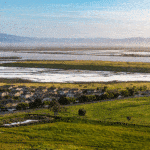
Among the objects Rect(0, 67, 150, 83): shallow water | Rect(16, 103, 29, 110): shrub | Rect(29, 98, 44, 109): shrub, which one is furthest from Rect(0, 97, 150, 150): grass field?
Rect(0, 67, 150, 83): shallow water

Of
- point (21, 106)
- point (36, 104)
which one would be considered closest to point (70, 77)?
point (36, 104)

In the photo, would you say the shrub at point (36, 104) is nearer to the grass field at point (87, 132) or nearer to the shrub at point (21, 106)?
the shrub at point (21, 106)

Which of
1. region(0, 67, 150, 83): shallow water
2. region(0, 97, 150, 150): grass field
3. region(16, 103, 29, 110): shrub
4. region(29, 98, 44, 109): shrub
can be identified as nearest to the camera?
region(0, 97, 150, 150): grass field

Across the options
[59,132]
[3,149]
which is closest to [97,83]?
[59,132]

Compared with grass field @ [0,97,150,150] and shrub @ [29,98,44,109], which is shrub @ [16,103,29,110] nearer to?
shrub @ [29,98,44,109]

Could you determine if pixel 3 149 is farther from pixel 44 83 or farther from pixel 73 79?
pixel 73 79

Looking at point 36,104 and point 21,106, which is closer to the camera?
point 21,106

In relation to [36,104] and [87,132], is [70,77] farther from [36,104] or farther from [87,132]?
[87,132]

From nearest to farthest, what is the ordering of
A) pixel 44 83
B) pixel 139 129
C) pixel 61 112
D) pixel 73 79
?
pixel 139 129, pixel 61 112, pixel 44 83, pixel 73 79
